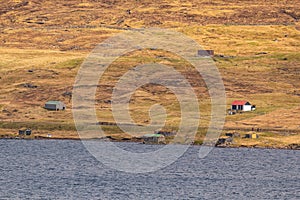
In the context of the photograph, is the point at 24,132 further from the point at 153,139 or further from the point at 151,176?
the point at 151,176

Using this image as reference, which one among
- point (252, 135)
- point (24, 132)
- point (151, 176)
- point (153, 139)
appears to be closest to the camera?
point (151, 176)

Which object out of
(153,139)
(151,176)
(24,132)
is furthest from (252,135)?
(151,176)

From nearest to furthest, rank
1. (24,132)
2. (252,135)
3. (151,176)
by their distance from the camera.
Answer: (151,176) → (252,135) → (24,132)

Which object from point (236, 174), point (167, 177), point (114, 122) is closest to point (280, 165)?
point (236, 174)

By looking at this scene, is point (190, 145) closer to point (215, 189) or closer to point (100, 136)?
point (100, 136)

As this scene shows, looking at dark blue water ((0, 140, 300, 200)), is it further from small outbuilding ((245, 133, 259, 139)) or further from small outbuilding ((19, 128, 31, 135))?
small outbuilding ((19, 128, 31, 135))

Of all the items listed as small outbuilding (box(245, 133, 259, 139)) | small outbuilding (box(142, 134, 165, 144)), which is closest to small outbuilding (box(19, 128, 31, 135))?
small outbuilding (box(142, 134, 165, 144))

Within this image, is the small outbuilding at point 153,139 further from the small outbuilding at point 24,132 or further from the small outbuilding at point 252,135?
the small outbuilding at point 24,132

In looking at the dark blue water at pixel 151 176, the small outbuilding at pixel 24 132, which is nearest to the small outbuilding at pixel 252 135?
the dark blue water at pixel 151 176
